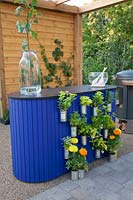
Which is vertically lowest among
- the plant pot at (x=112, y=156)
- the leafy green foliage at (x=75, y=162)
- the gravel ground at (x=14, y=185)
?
the gravel ground at (x=14, y=185)

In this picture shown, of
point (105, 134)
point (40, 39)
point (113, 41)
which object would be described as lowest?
point (105, 134)

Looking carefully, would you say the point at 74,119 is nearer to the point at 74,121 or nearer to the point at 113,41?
the point at 74,121

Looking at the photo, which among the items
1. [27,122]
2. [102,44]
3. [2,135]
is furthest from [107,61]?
[27,122]

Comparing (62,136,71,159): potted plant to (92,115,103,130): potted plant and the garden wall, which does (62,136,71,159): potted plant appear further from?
the garden wall

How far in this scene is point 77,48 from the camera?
213 inches

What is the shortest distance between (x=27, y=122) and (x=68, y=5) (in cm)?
386

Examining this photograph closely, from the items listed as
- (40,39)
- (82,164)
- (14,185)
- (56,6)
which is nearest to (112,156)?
(82,164)

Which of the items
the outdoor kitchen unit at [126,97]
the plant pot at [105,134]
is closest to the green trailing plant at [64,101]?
the plant pot at [105,134]

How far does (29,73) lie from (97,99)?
0.82 m

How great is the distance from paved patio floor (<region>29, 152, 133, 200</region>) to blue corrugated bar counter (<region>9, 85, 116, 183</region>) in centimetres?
23

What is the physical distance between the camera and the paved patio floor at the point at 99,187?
189cm

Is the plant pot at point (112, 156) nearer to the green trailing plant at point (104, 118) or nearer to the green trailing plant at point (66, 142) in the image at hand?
the green trailing plant at point (104, 118)

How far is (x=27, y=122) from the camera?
202 cm

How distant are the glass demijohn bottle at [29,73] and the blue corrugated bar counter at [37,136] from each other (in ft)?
0.42
